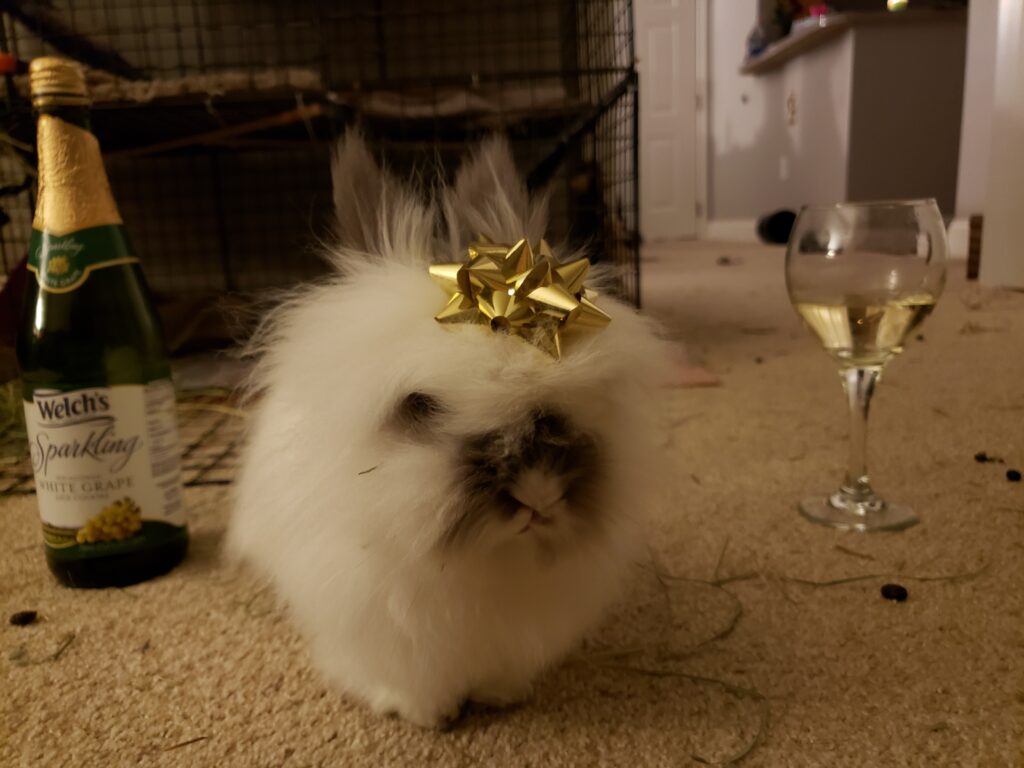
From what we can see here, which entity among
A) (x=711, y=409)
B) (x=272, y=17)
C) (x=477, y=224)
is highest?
(x=272, y=17)

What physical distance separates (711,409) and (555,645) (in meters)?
0.93


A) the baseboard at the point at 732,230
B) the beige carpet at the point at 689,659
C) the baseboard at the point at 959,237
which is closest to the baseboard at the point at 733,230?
the baseboard at the point at 732,230

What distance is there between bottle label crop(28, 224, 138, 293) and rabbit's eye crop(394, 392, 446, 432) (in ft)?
1.59

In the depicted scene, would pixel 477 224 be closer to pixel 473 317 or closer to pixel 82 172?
pixel 473 317

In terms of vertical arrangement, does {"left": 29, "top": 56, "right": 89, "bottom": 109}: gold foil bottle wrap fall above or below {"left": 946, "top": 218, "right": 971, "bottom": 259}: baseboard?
above

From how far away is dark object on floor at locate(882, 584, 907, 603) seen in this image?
74 cm

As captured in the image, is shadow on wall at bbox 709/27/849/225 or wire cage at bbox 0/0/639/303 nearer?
wire cage at bbox 0/0/639/303

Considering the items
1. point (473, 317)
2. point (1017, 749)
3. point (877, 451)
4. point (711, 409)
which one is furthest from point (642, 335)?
point (711, 409)

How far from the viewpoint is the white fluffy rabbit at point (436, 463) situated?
1.52ft

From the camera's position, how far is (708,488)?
1066 mm

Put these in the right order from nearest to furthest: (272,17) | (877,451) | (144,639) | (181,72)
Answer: (144,639)
(877,451)
(181,72)
(272,17)

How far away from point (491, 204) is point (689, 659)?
1.32ft

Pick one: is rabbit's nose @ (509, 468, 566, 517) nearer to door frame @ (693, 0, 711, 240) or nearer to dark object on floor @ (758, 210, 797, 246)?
dark object on floor @ (758, 210, 797, 246)

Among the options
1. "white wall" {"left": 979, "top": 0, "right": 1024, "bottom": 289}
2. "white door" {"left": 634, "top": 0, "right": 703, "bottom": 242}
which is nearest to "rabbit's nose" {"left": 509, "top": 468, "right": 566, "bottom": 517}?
"white wall" {"left": 979, "top": 0, "right": 1024, "bottom": 289}
